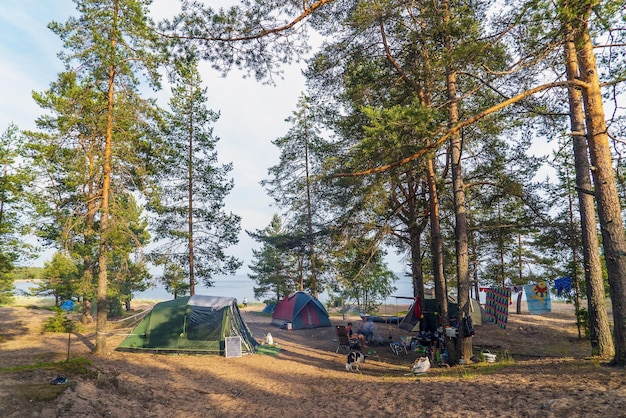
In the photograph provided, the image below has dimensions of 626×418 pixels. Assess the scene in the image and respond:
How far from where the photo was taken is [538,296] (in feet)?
65.4

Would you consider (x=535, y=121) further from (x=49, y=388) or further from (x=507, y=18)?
(x=49, y=388)

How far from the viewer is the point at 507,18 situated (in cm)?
763

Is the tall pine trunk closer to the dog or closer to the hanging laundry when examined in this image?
the dog

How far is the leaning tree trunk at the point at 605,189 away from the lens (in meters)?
6.20

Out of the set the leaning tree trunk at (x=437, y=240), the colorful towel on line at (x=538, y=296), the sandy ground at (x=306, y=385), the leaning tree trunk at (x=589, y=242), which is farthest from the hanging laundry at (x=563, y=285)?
the leaning tree trunk at (x=589, y=242)

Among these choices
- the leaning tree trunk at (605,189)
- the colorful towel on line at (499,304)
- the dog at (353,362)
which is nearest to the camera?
Answer: the leaning tree trunk at (605,189)

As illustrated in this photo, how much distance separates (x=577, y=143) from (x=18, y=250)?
72.2ft

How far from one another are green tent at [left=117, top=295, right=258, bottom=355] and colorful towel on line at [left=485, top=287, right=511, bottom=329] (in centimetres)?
960

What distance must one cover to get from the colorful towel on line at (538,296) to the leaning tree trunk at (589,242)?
41.5 ft

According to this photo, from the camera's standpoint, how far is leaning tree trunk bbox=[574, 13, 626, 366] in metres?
6.20

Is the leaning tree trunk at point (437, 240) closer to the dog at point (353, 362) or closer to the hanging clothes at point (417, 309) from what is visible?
the dog at point (353, 362)

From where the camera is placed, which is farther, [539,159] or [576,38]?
[539,159]

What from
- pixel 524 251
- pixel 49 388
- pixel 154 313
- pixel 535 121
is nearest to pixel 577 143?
pixel 535 121

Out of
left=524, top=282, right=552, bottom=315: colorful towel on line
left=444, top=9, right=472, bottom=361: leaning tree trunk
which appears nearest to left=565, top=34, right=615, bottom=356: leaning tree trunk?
left=444, top=9, right=472, bottom=361: leaning tree trunk
